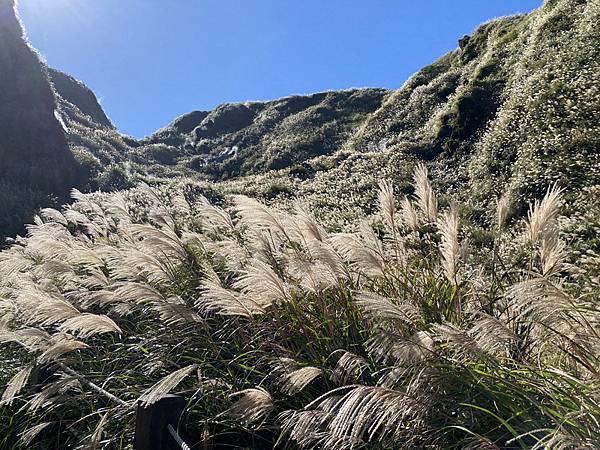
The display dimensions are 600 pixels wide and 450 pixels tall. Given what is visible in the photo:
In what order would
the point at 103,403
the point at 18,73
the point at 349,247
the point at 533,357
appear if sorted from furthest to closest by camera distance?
the point at 18,73 → the point at 103,403 → the point at 349,247 → the point at 533,357

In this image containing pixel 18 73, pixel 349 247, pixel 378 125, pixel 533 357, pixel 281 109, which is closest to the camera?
pixel 533 357

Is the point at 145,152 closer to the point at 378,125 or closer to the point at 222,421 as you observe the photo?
the point at 378,125

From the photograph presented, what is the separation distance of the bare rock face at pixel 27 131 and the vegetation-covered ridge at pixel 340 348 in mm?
16910

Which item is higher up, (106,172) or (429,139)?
(106,172)

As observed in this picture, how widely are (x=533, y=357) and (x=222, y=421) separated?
6.37ft

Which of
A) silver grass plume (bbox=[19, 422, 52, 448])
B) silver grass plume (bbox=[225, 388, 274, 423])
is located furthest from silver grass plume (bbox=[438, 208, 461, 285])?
silver grass plume (bbox=[19, 422, 52, 448])

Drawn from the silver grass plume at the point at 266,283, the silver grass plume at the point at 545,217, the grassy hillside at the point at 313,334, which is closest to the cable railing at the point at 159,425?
the grassy hillside at the point at 313,334

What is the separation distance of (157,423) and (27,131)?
2385 cm

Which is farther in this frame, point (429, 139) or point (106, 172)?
point (106, 172)

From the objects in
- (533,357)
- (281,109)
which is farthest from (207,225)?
(281,109)

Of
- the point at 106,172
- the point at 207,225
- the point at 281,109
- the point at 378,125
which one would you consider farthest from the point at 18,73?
the point at 281,109

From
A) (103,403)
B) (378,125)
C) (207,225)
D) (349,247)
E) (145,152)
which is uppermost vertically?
(145,152)

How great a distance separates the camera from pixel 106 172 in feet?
85.0

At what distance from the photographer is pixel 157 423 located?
9.72 ft
